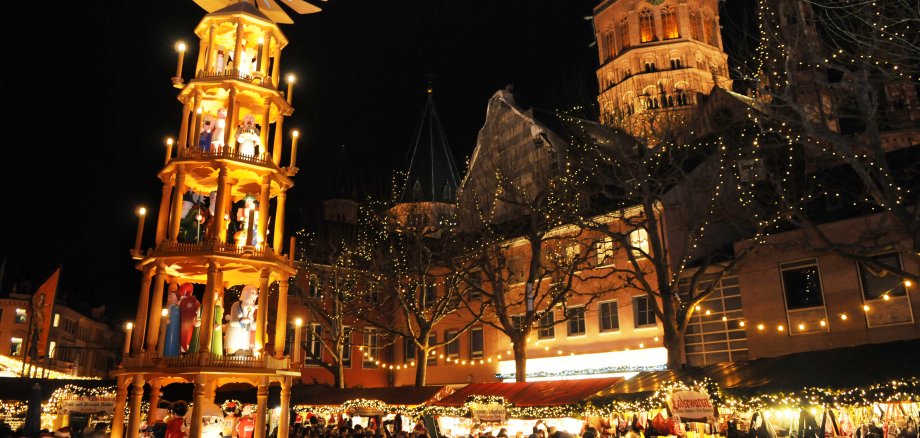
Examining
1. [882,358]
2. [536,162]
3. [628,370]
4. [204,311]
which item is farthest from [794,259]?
[204,311]

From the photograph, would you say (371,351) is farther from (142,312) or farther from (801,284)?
(142,312)

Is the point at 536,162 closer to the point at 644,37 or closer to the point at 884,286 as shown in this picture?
the point at 884,286

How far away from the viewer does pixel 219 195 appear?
13.1m

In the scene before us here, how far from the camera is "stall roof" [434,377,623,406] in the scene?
1859 centimetres

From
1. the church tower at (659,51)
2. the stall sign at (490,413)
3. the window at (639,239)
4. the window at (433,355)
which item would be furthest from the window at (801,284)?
the church tower at (659,51)

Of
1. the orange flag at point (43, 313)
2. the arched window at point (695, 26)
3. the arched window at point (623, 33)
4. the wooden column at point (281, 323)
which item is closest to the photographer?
the wooden column at point (281, 323)

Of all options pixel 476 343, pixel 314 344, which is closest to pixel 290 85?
pixel 476 343

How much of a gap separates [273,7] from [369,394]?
16982 millimetres

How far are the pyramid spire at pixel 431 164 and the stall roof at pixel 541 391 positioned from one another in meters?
34.5

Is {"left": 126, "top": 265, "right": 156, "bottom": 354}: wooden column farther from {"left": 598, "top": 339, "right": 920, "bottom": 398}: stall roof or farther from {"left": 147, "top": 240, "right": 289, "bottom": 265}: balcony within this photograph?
{"left": 598, "top": 339, "right": 920, "bottom": 398}: stall roof

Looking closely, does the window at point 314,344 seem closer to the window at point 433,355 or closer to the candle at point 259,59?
the window at point 433,355

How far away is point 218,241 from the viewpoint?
42.6ft

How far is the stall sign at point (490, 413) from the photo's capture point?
1950 cm

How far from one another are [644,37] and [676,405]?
148 ft
